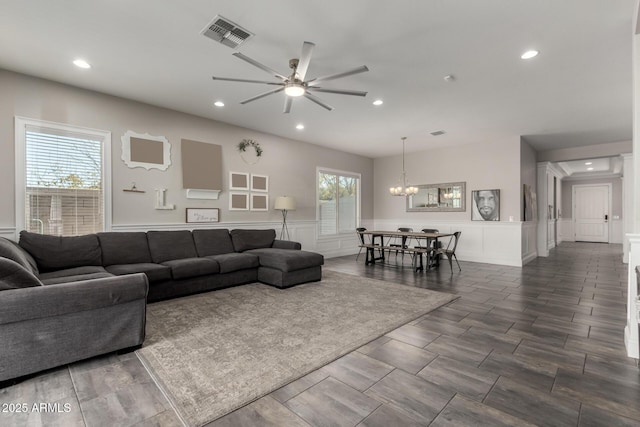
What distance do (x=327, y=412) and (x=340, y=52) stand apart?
3.36m

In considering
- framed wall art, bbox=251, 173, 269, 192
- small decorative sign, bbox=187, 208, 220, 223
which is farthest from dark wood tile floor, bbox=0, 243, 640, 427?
framed wall art, bbox=251, 173, 269, 192

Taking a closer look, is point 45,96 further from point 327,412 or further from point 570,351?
point 570,351

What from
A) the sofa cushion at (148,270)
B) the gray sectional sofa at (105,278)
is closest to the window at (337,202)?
the gray sectional sofa at (105,278)

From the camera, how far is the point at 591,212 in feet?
38.9

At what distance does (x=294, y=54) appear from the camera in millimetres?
3344

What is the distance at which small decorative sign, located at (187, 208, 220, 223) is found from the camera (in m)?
5.39

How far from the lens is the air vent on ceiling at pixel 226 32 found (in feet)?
8.98

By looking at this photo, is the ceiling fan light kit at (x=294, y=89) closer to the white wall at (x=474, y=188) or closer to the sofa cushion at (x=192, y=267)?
the sofa cushion at (x=192, y=267)

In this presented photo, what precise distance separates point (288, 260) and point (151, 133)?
10.4 ft

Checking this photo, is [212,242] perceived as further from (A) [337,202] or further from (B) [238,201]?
(A) [337,202]

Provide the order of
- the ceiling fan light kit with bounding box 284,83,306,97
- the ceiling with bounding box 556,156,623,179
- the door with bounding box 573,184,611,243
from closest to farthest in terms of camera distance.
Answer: the ceiling fan light kit with bounding box 284,83,306,97
the ceiling with bounding box 556,156,623,179
the door with bounding box 573,184,611,243

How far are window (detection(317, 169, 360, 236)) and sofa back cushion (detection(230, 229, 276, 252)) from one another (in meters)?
2.12

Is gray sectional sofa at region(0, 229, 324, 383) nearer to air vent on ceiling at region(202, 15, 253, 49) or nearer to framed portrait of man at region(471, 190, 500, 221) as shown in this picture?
air vent on ceiling at region(202, 15, 253, 49)

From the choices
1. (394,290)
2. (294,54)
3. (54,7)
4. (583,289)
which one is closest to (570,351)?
(394,290)
